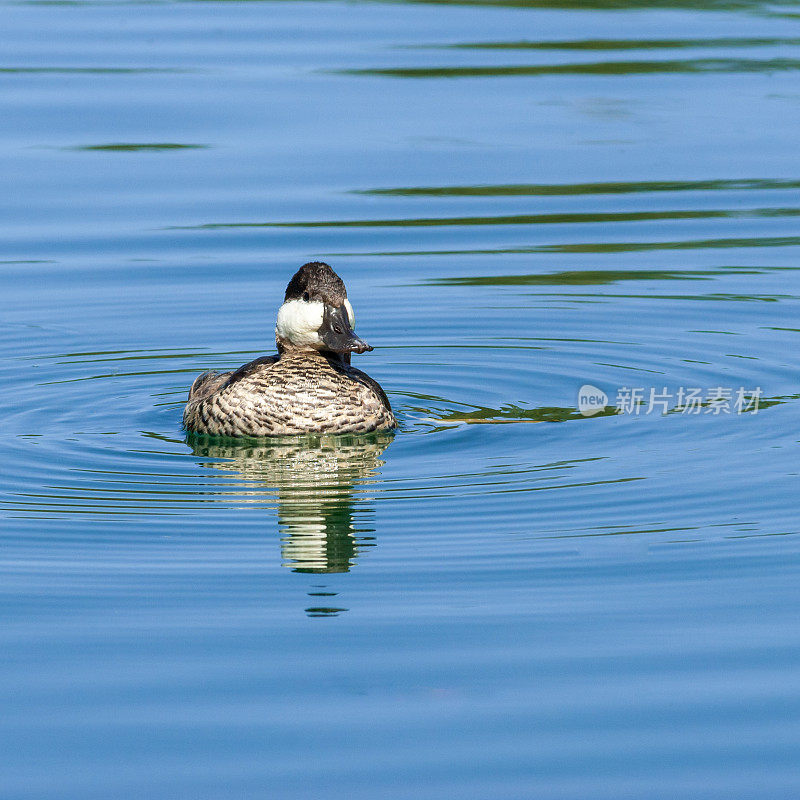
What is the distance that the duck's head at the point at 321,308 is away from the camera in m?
9.50

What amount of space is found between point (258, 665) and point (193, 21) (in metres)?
21.0

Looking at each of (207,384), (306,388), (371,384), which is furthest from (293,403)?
(207,384)

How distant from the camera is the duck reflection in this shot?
7645 mm

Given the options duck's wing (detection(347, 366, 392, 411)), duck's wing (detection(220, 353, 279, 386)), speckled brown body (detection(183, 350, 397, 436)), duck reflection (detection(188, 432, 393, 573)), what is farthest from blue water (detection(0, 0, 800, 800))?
duck's wing (detection(220, 353, 279, 386))

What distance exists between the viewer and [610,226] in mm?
15602

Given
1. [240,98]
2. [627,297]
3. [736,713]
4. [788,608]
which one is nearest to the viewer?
[736,713]

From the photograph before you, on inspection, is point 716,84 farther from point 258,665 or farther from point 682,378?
point 258,665

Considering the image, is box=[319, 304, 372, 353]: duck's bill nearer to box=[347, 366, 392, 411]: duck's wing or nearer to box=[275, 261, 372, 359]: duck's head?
box=[275, 261, 372, 359]: duck's head

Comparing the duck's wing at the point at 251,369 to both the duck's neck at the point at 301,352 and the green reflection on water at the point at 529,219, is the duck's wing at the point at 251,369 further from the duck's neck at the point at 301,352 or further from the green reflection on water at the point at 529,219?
the green reflection on water at the point at 529,219

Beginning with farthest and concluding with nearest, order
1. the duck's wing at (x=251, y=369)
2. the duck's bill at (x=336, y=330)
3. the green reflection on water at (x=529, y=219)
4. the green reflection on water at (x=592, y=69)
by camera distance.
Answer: the green reflection on water at (x=592, y=69)
the green reflection on water at (x=529, y=219)
the duck's wing at (x=251, y=369)
the duck's bill at (x=336, y=330)

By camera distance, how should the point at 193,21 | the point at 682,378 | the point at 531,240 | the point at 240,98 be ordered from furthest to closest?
the point at 193,21 → the point at 240,98 → the point at 531,240 → the point at 682,378

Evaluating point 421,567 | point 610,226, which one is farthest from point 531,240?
point 421,567

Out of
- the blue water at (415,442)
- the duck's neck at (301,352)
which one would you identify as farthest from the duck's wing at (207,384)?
the duck's neck at (301,352)

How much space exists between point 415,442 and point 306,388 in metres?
0.70
